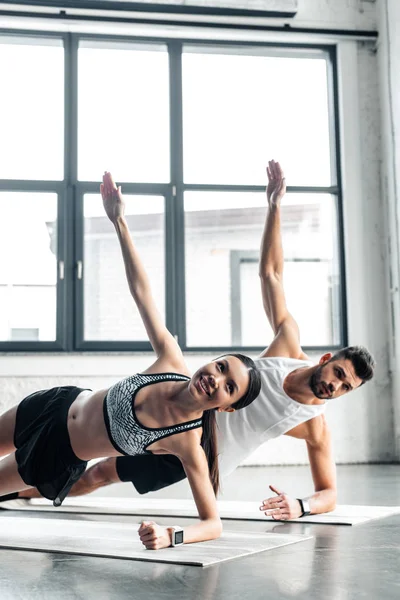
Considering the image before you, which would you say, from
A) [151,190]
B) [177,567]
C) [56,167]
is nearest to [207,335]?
[151,190]

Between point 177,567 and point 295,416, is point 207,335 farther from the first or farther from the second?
point 177,567

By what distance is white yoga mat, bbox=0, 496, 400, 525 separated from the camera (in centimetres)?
309

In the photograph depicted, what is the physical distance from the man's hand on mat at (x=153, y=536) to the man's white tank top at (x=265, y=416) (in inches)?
29.1

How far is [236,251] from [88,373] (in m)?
1.51

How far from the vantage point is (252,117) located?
640 cm

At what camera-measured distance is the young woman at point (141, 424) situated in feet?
7.71

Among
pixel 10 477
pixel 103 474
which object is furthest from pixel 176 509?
pixel 10 477

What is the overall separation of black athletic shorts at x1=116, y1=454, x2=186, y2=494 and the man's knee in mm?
38

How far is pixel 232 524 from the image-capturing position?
9.78ft

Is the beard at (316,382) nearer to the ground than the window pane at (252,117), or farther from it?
nearer to the ground

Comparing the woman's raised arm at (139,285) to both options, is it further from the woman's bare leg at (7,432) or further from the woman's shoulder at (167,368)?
the woman's bare leg at (7,432)

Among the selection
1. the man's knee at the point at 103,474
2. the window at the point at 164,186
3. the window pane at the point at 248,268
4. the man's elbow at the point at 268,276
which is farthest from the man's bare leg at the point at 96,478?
the window pane at the point at 248,268

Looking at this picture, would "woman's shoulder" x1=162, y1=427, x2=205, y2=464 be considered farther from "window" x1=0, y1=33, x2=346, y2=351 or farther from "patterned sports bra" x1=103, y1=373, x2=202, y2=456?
"window" x1=0, y1=33, x2=346, y2=351

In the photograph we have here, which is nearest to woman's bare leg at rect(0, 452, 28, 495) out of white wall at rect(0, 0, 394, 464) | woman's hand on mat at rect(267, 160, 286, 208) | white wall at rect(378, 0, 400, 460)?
woman's hand on mat at rect(267, 160, 286, 208)
